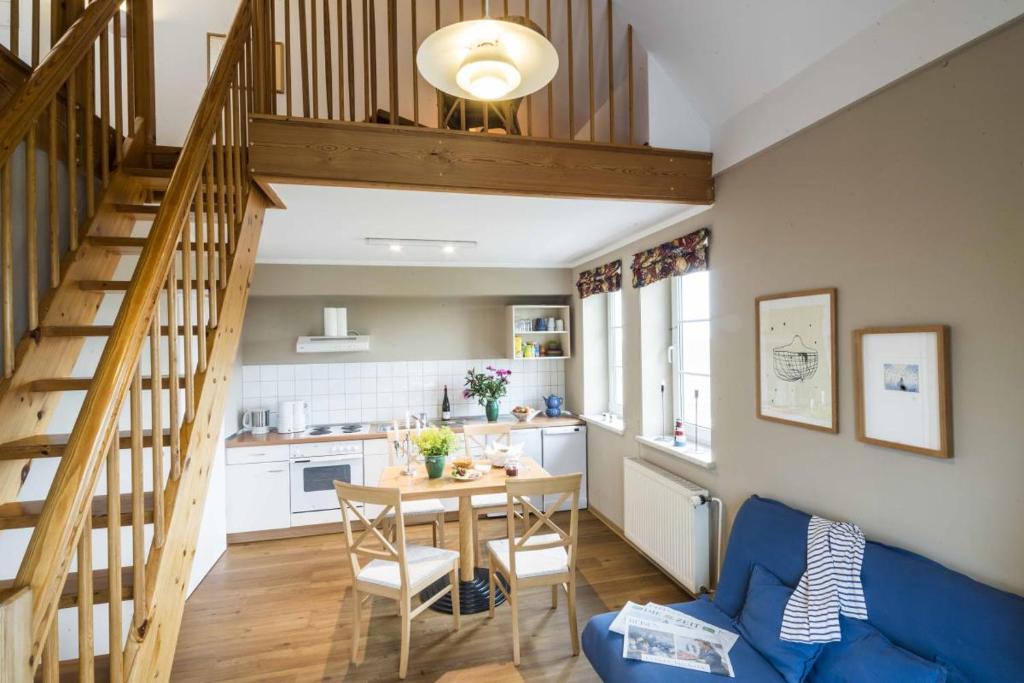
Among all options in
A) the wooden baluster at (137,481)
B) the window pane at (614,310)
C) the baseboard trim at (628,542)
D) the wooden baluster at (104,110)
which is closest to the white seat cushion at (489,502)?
the baseboard trim at (628,542)

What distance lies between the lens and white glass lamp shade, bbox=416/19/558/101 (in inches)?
50.3

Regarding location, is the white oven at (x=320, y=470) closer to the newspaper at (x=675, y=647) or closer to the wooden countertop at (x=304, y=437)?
the wooden countertop at (x=304, y=437)

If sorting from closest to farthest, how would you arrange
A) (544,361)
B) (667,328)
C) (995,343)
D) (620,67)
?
(995,343)
(620,67)
(667,328)
(544,361)

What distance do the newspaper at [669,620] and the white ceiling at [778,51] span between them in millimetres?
2154

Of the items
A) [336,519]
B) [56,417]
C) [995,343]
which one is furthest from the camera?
[336,519]

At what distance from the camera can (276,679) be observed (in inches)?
93.7

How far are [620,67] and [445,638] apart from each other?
11.9 feet

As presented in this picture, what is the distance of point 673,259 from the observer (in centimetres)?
305

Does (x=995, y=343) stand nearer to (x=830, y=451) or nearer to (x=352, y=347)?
(x=830, y=451)

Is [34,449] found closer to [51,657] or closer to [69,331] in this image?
[69,331]

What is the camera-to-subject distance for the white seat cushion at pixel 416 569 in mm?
2494

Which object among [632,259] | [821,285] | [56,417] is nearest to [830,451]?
[821,285]

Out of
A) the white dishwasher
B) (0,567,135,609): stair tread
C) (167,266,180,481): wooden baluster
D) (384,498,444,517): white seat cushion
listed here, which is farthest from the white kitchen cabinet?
(167,266,180,481): wooden baluster

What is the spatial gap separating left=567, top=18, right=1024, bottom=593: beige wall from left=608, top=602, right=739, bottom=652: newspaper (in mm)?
663
